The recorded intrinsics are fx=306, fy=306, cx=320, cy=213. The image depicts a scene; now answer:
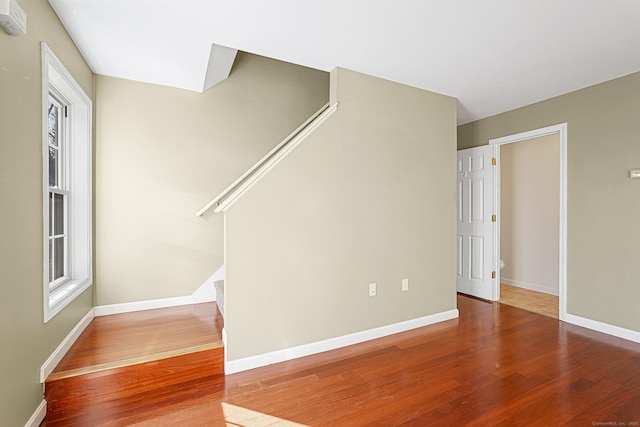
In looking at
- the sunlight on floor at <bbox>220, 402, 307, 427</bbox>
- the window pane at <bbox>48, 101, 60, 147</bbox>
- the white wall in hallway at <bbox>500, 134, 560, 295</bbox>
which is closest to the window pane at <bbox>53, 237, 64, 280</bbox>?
the window pane at <bbox>48, 101, 60, 147</bbox>

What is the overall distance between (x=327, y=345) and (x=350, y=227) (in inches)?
41.3

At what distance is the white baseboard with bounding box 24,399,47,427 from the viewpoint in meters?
1.64

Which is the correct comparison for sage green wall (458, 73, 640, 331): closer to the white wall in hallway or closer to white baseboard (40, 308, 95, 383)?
the white wall in hallway

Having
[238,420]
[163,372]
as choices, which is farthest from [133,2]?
[238,420]

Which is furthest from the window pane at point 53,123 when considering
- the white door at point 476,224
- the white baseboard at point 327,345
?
the white door at point 476,224

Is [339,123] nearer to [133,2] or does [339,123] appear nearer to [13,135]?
[133,2]

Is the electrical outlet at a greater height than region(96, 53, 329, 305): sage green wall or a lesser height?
lesser

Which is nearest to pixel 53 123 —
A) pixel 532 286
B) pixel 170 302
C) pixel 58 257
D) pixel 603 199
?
pixel 58 257

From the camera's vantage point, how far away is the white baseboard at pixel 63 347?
1820 mm

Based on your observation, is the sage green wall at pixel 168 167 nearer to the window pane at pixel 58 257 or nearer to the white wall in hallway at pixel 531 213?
the window pane at pixel 58 257

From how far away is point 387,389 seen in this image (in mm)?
2090

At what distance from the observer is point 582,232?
10.4 feet

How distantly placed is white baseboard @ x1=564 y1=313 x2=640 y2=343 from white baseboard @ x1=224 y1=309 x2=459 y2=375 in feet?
3.76

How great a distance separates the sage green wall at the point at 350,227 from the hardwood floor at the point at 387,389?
0.31m
